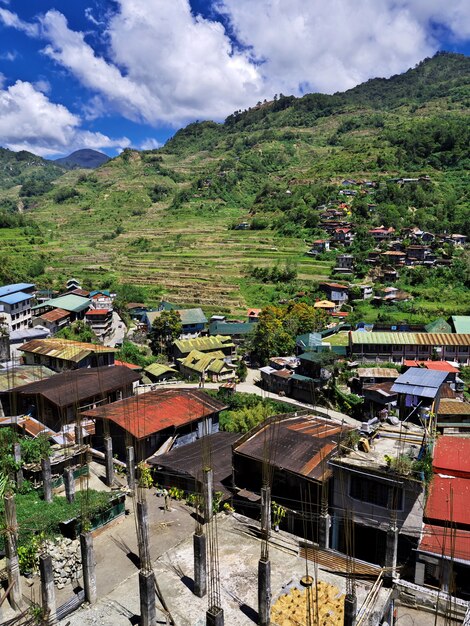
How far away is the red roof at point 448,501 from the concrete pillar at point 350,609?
3.80m

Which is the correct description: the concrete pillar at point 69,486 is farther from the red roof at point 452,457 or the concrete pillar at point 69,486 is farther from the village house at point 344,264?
the village house at point 344,264

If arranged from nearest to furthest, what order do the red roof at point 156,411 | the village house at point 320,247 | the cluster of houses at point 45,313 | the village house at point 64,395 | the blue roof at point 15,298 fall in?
the red roof at point 156,411
the village house at point 64,395
the cluster of houses at point 45,313
the blue roof at point 15,298
the village house at point 320,247

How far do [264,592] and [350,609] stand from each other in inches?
73.5

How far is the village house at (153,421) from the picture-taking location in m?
20.0

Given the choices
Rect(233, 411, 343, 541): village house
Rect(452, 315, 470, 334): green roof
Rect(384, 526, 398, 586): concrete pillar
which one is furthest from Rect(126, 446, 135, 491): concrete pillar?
Rect(452, 315, 470, 334): green roof

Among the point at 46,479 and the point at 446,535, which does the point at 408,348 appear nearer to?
the point at 446,535

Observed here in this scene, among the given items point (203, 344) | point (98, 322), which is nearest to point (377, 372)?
point (203, 344)

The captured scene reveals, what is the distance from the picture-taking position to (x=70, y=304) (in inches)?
1751

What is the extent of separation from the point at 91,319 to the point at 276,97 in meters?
167

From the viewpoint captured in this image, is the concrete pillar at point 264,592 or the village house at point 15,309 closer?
the concrete pillar at point 264,592

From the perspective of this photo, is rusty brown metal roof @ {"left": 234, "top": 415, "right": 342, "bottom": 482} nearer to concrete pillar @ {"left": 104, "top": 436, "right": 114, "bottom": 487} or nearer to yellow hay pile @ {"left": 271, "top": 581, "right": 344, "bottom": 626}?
yellow hay pile @ {"left": 271, "top": 581, "right": 344, "bottom": 626}

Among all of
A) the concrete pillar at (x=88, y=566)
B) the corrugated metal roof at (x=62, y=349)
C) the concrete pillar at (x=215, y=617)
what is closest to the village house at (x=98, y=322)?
the corrugated metal roof at (x=62, y=349)

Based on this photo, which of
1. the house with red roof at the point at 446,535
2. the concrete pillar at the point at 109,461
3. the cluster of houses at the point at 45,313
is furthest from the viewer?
the cluster of houses at the point at 45,313

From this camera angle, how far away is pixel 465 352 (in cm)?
3538
